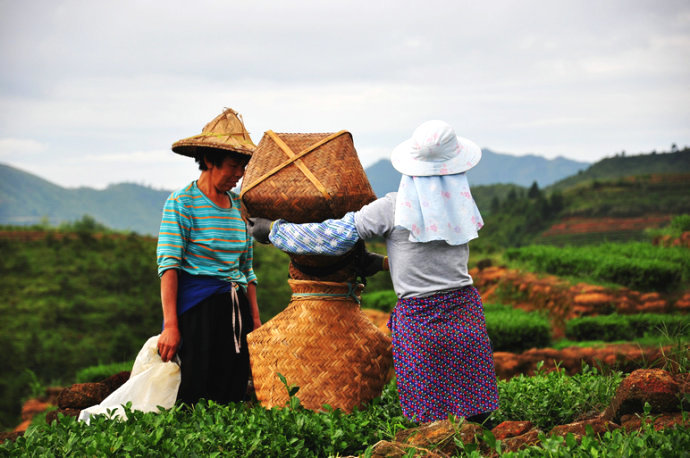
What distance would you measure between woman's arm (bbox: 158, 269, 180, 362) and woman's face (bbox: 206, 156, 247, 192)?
573 millimetres

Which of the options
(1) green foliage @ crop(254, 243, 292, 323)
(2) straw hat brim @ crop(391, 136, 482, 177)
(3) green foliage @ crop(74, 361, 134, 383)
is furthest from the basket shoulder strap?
(1) green foliage @ crop(254, 243, 292, 323)

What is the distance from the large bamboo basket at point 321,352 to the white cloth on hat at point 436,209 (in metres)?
0.74

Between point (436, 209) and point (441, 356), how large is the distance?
2.39 ft

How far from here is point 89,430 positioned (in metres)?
3.66

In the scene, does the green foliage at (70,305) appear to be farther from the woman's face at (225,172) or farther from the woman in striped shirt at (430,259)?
the woman in striped shirt at (430,259)

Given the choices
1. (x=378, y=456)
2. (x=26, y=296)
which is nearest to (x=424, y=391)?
(x=378, y=456)

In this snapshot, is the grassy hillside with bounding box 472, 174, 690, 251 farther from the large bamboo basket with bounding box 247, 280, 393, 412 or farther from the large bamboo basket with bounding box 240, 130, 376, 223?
the large bamboo basket with bounding box 240, 130, 376, 223

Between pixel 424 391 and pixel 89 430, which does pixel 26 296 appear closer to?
pixel 89 430

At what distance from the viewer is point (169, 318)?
394 centimetres

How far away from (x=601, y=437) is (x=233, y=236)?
2237 millimetres

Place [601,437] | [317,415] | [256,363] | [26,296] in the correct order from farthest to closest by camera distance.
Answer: [26,296]
[256,363]
[317,415]
[601,437]

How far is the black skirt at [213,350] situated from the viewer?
13.3 feet

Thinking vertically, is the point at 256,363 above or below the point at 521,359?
above

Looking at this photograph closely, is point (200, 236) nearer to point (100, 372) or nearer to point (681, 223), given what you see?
point (100, 372)
